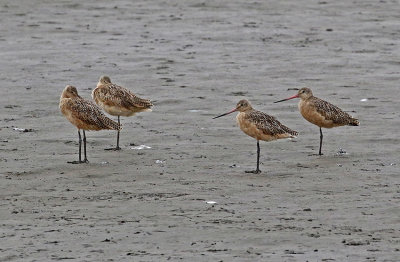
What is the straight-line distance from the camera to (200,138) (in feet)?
53.5

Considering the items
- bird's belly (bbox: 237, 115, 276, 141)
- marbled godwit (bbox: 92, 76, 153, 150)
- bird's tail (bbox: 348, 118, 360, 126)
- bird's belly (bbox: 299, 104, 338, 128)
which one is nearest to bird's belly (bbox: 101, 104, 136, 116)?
marbled godwit (bbox: 92, 76, 153, 150)

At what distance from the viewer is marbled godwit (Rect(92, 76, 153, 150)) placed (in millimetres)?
16188

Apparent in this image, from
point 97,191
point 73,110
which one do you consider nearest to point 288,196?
point 97,191

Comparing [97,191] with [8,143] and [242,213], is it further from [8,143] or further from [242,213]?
[8,143]

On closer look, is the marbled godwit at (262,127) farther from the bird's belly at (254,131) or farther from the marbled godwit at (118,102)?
the marbled godwit at (118,102)

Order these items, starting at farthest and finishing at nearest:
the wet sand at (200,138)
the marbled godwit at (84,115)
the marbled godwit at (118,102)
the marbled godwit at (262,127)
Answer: the marbled godwit at (118,102) < the marbled godwit at (84,115) < the marbled godwit at (262,127) < the wet sand at (200,138)

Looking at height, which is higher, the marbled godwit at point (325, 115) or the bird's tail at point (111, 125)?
the marbled godwit at point (325, 115)

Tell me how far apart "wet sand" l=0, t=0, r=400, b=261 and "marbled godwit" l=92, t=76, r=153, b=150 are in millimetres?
417

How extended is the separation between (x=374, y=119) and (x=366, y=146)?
166cm

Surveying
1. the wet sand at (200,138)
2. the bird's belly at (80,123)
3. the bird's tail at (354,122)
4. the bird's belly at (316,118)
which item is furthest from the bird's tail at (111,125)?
the bird's tail at (354,122)

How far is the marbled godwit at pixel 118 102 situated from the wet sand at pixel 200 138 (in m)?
0.42

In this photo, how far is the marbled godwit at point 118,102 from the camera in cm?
1619

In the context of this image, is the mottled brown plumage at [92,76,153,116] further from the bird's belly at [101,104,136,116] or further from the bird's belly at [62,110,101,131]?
the bird's belly at [62,110,101,131]

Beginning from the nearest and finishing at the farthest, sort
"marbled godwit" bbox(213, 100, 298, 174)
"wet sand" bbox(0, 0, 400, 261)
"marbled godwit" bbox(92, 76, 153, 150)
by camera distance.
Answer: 1. "wet sand" bbox(0, 0, 400, 261)
2. "marbled godwit" bbox(213, 100, 298, 174)
3. "marbled godwit" bbox(92, 76, 153, 150)
